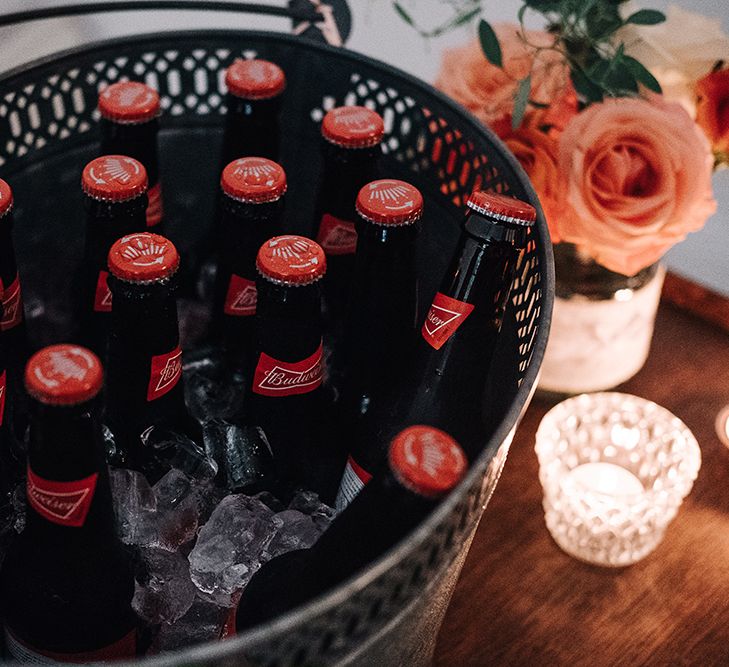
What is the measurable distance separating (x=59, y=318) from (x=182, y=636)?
33 centimetres

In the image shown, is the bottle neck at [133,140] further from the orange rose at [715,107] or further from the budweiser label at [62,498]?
the orange rose at [715,107]

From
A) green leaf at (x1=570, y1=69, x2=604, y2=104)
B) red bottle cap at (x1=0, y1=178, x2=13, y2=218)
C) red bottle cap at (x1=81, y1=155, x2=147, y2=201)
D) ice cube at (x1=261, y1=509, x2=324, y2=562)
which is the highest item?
green leaf at (x1=570, y1=69, x2=604, y2=104)

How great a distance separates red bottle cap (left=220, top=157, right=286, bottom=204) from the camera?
1.96 feet

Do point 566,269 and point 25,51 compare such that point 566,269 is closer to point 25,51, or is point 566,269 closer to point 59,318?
point 59,318

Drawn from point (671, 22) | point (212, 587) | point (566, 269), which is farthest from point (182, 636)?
point (671, 22)

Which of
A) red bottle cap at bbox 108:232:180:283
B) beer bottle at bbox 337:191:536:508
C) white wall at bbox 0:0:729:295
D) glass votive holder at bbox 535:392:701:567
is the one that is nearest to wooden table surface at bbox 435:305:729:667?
glass votive holder at bbox 535:392:701:567

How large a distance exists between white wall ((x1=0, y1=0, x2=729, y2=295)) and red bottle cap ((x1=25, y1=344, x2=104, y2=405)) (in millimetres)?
582

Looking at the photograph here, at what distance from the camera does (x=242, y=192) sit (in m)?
0.60

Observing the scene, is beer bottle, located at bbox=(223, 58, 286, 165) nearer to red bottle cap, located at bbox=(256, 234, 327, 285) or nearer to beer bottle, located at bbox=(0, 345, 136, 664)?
red bottle cap, located at bbox=(256, 234, 327, 285)

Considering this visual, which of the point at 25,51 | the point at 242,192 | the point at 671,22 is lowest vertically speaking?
the point at 25,51

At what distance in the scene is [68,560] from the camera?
0.52 metres

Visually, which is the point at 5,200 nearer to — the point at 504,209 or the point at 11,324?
the point at 11,324

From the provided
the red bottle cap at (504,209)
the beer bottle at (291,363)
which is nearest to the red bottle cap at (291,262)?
the beer bottle at (291,363)

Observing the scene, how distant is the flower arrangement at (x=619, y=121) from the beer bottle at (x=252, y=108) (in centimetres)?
17
